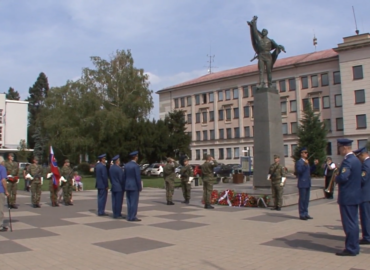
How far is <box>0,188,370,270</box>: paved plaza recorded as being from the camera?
705 centimetres

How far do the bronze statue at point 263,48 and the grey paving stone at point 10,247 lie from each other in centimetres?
1445

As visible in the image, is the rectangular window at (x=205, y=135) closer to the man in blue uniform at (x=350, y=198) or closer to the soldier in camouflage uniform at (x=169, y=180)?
the soldier in camouflage uniform at (x=169, y=180)

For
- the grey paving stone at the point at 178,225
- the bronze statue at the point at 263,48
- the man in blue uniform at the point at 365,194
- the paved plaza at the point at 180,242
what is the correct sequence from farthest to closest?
the bronze statue at the point at 263,48 < the grey paving stone at the point at 178,225 < the man in blue uniform at the point at 365,194 < the paved plaza at the point at 180,242

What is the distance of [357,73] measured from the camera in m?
56.5

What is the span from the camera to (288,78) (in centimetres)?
6450

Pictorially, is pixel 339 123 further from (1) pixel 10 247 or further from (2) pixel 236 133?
(1) pixel 10 247

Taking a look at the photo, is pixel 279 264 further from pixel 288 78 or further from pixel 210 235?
pixel 288 78

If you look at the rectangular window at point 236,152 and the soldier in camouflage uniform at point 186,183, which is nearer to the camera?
the soldier in camouflage uniform at point 186,183

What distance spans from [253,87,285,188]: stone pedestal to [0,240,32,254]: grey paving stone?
39.6 feet

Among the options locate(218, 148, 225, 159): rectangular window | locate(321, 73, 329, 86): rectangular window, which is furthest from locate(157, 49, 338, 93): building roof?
locate(218, 148, 225, 159): rectangular window

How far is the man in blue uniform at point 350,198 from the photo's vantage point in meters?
7.36

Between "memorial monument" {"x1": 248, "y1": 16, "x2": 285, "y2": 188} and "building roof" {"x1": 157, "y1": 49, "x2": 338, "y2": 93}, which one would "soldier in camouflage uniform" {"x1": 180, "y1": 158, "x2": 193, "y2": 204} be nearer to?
"memorial monument" {"x1": 248, "y1": 16, "x2": 285, "y2": 188}

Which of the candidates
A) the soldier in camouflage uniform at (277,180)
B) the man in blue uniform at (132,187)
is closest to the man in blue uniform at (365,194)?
the soldier in camouflage uniform at (277,180)

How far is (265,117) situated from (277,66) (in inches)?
1922
